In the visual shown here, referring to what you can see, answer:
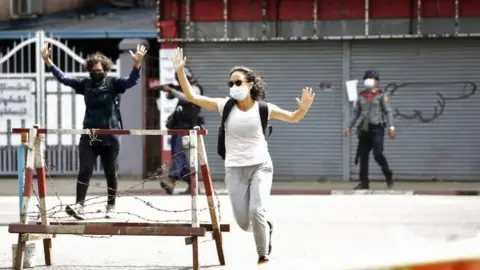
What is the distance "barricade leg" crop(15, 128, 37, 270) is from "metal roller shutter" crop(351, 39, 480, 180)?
11.1 m

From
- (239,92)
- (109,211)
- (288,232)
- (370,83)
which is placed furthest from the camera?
(370,83)

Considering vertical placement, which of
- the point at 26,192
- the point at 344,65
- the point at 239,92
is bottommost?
the point at 26,192

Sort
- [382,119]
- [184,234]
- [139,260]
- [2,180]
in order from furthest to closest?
[2,180], [382,119], [139,260], [184,234]

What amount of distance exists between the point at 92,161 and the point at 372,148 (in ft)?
24.3

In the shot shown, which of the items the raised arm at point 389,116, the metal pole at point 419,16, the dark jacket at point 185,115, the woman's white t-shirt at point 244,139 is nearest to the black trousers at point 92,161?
the woman's white t-shirt at point 244,139

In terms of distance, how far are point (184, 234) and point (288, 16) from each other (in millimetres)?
11362

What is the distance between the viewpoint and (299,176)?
18.2 m

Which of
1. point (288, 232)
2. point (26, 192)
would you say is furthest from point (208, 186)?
point (288, 232)

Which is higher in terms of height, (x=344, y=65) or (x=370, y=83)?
(x=344, y=65)

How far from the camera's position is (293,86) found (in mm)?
18078

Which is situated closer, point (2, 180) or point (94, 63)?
point (94, 63)

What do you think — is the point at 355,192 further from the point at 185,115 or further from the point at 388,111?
the point at 185,115

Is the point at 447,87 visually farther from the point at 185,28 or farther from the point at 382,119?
the point at 185,28

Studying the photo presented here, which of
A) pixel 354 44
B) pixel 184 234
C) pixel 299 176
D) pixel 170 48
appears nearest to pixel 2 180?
pixel 170 48
